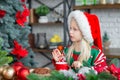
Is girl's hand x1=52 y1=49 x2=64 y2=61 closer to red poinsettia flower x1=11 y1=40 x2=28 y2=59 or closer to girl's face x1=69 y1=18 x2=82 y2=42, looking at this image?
girl's face x1=69 y1=18 x2=82 y2=42

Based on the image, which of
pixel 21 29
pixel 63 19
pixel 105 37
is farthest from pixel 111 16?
pixel 21 29

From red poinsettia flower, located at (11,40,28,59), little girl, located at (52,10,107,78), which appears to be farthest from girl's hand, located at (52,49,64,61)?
red poinsettia flower, located at (11,40,28,59)

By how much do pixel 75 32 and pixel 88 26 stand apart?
4.0 inches

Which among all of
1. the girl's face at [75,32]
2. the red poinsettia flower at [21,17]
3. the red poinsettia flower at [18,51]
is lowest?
the red poinsettia flower at [18,51]

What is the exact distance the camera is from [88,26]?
1.88m

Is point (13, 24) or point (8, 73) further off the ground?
point (13, 24)

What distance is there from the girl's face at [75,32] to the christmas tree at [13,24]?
753 millimetres

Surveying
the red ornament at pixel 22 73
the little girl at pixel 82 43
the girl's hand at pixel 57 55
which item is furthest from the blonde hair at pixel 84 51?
the red ornament at pixel 22 73

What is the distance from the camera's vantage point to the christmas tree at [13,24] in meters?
2.47

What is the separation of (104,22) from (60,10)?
2.27ft

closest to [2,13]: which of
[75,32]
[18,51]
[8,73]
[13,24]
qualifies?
[13,24]

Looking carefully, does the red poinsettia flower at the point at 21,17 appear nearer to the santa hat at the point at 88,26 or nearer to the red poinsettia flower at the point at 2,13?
the red poinsettia flower at the point at 2,13

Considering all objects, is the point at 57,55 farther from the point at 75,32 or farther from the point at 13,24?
the point at 13,24

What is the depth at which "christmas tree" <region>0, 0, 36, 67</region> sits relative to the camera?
8.11ft
